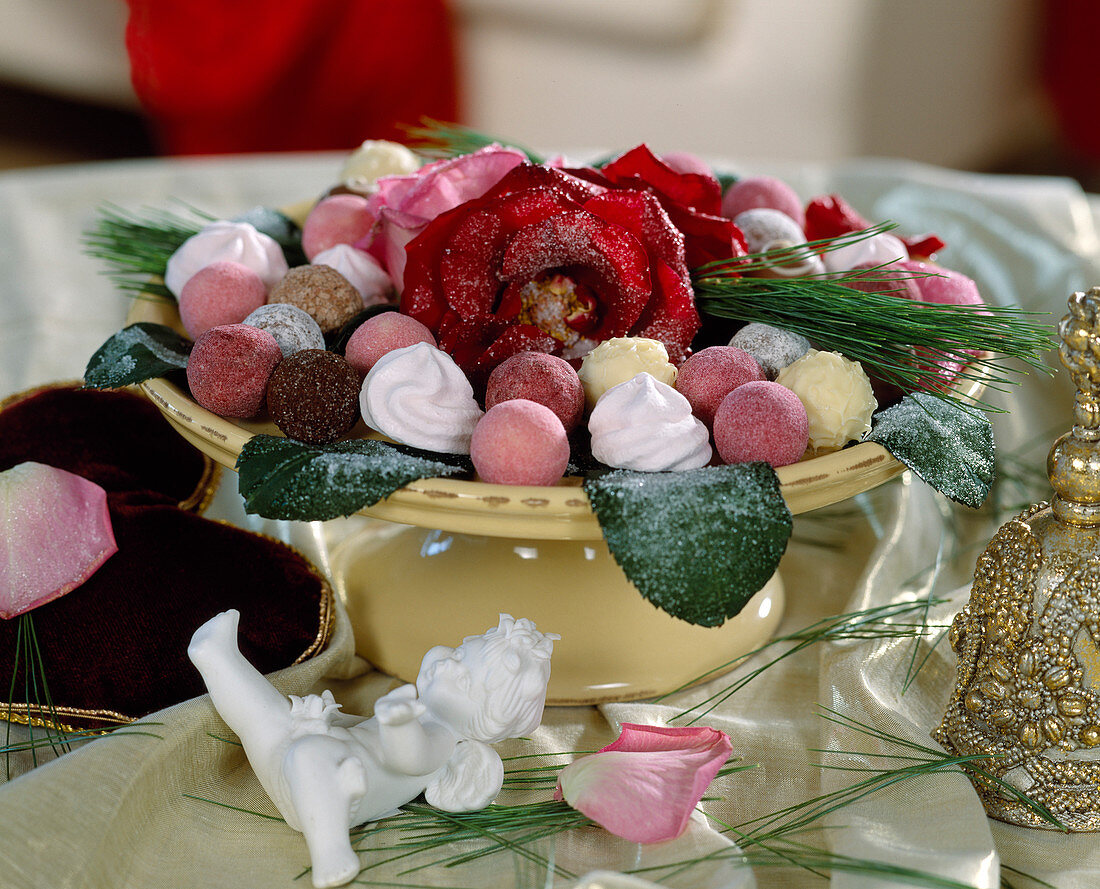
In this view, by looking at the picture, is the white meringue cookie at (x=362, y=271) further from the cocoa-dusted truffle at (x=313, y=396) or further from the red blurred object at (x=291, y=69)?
the red blurred object at (x=291, y=69)

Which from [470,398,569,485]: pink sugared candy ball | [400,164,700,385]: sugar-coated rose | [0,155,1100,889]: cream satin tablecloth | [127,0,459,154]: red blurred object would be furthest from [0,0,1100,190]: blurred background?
[470,398,569,485]: pink sugared candy ball

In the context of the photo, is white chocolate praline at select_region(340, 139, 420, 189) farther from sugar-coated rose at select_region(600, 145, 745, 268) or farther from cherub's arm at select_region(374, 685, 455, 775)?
cherub's arm at select_region(374, 685, 455, 775)

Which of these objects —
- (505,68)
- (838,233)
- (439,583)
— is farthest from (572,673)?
(505,68)

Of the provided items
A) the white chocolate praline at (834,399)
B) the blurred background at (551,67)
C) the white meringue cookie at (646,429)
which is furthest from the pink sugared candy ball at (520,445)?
the blurred background at (551,67)

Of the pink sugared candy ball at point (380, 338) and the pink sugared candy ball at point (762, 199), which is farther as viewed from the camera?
the pink sugared candy ball at point (762, 199)

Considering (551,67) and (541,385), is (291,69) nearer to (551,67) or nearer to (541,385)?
(551,67)

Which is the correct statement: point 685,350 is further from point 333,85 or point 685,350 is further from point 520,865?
point 333,85
